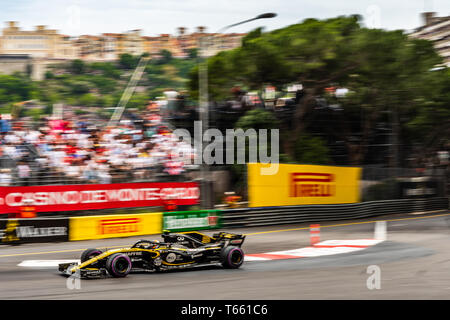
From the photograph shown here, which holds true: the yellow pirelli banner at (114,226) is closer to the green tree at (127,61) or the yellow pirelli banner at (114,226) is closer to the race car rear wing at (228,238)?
the race car rear wing at (228,238)

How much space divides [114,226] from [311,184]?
409 inches

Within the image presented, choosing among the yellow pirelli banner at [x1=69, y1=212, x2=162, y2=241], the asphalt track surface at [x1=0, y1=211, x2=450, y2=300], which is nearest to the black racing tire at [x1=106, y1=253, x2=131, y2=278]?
the asphalt track surface at [x1=0, y1=211, x2=450, y2=300]

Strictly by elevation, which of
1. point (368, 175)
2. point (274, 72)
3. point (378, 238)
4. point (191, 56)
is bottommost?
point (378, 238)

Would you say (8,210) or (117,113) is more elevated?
(117,113)

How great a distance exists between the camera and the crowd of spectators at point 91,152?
1783 centimetres

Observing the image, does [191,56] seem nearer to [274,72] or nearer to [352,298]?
[274,72]

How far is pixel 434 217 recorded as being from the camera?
2764cm

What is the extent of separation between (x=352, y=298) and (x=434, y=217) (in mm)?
20212

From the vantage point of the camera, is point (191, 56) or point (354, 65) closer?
point (354, 65)

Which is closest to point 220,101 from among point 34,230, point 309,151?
point 309,151

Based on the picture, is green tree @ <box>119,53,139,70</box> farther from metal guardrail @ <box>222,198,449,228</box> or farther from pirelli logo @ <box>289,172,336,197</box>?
metal guardrail @ <box>222,198,449,228</box>

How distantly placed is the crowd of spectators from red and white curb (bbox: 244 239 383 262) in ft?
21.9
